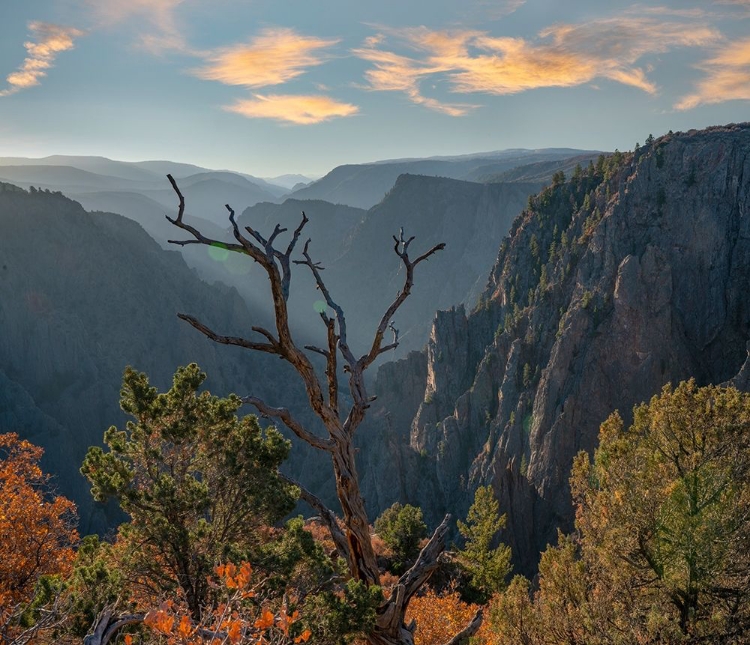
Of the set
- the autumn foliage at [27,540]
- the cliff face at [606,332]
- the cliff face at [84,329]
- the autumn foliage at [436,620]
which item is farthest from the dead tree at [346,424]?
the cliff face at [84,329]

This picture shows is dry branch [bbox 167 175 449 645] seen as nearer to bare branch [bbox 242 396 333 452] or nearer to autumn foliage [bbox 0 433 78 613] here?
bare branch [bbox 242 396 333 452]

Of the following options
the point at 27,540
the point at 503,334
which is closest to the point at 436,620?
the point at 27,540

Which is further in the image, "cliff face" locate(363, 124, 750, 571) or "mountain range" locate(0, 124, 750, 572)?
"mountain range" locate(0, 124, 750, 572)

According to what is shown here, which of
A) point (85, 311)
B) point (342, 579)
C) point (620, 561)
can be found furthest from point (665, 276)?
point (85, 311)

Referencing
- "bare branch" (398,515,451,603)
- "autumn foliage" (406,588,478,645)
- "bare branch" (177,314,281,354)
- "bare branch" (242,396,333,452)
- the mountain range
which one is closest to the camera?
"bare branch" (177,314,281,354)

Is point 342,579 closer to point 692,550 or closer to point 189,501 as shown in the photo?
point 189,501

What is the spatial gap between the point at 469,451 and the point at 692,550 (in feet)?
288

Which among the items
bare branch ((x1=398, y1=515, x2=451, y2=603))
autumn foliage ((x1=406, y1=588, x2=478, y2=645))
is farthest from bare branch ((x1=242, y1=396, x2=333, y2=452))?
autumn foliage ((x1=406, y1=588, x2=478, y2=645))

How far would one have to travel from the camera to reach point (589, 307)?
79.7m

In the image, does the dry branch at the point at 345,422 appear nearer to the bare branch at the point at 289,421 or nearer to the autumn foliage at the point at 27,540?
the bare branch at the point at 289,421

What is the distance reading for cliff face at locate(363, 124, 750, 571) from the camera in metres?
73.1

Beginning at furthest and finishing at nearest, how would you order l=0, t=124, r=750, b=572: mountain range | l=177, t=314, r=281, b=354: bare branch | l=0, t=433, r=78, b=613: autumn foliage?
l=0, t=124, r=750, b=572: mountain range
l=0, t=433, r=78, b=613: autumn foliage
l=177, t=314, r=281, b=354: bare branch

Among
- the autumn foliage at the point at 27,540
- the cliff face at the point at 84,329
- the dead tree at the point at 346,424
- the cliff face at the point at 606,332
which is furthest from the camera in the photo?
the cliff face at the point at 84,329

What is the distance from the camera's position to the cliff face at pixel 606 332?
2879 inches
